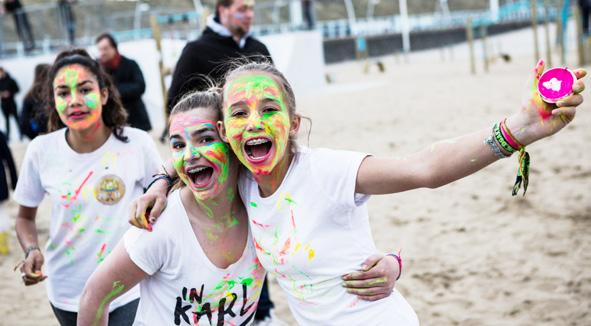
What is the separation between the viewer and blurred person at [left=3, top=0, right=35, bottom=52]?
17516 millimetres

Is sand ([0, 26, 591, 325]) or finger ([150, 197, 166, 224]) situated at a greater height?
finger ([150, 197, 166, 224])

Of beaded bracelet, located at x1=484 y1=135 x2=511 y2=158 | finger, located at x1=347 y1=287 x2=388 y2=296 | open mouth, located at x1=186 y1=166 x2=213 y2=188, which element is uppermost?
beaded bracelet, located at x1=484 y1=135 x2=511 y2=158

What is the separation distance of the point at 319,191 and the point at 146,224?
63 cm

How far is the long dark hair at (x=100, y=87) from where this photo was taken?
114 inches

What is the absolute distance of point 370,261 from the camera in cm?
201

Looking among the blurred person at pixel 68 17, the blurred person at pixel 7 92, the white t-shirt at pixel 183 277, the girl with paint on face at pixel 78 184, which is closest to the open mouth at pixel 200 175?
the white t-shirt at pixel 183 277

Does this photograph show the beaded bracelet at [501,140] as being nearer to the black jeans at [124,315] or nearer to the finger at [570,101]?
the finger at [570,101]

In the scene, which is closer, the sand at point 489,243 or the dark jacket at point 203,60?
the dark jacket at point 203,60

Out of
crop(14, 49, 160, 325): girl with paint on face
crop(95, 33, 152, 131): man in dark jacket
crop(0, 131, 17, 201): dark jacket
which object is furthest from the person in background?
crop(14, 49, 160, 325): girl with paint on face

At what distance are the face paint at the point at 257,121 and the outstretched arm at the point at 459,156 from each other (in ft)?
1.01

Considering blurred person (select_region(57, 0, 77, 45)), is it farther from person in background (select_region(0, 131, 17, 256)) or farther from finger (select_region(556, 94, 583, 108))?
finger (select_region(556, 94, 583, 108))

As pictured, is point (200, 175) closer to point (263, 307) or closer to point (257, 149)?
point (257, 149)

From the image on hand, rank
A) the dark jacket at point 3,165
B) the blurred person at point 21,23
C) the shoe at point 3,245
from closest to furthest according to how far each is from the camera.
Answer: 1. the dark jacket at point 3,165
2. the shoe at point 3,245
3. the blurred person at point 21,23

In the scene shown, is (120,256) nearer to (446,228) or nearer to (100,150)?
(100,150)
